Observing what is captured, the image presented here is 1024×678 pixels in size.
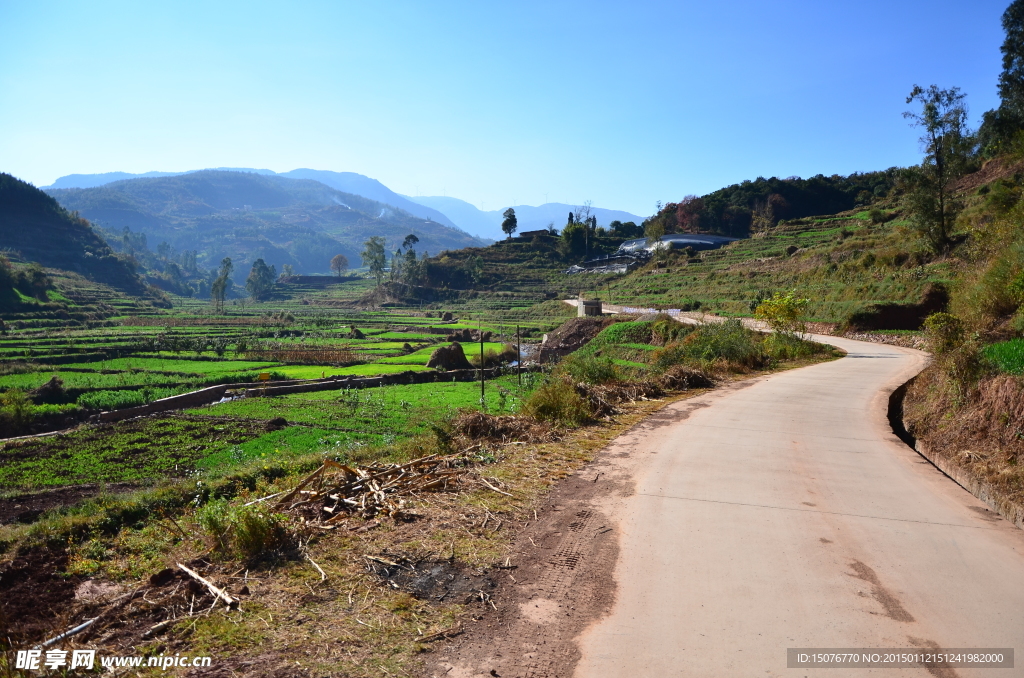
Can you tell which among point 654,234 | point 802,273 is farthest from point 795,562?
point 654,234

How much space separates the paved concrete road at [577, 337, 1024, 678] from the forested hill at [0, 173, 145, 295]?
110m

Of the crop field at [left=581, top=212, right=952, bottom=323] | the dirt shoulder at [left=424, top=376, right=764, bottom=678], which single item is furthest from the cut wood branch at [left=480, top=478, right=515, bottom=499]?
the crop field at [left=581, top=212, right=952, bottom=323]

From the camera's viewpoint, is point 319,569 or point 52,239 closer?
point 319,569

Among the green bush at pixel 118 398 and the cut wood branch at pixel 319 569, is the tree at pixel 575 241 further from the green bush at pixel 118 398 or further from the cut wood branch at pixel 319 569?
the cut wood branch at pixel 319 569

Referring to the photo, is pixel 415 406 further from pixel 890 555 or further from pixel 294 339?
pixel 294 339

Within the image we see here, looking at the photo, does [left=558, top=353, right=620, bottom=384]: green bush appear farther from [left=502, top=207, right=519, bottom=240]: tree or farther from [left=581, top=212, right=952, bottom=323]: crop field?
[left=502, top=207, right=519, bottom=240]: tree

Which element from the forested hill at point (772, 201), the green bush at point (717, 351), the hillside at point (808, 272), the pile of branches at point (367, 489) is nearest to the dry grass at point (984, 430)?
the pile of branches at point (367, 489)

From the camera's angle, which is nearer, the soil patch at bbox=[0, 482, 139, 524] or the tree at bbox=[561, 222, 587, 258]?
the soil patch at bbox=[0, 482, 139, 524]

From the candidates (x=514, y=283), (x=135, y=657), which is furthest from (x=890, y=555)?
(x=514, y=283)

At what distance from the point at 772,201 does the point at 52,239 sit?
120961 millimetres

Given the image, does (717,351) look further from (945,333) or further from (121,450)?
(121,450)

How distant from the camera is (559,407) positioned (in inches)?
380

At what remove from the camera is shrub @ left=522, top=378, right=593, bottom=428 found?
9.44 metres

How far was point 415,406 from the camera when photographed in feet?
68.8
